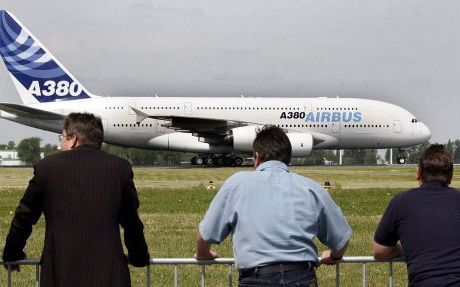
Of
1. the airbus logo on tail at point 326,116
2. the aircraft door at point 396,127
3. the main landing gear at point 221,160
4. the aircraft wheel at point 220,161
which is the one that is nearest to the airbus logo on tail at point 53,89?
the main landing gear at point 221,160

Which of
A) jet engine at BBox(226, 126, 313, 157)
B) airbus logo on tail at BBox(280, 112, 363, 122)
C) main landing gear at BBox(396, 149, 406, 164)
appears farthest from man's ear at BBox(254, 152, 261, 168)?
main landing gear at BBox(396, 149, 406, 164)

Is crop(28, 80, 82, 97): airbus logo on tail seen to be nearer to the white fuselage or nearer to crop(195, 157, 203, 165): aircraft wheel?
the white fuselage

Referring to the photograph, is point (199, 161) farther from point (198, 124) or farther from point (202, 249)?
point (202, 249)

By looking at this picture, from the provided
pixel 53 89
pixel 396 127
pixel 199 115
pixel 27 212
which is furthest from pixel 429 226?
pixel 53 89

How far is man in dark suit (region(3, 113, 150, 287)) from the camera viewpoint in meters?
4.92

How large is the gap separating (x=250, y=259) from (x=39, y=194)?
1.30 metres

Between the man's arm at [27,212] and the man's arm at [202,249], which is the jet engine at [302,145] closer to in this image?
the man's arm at [202,249]

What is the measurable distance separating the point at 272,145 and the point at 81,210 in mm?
1178

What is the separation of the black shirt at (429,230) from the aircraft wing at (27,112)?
133 feet

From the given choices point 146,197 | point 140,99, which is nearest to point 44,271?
point 146,197

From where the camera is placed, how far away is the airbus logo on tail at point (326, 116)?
46.8 m

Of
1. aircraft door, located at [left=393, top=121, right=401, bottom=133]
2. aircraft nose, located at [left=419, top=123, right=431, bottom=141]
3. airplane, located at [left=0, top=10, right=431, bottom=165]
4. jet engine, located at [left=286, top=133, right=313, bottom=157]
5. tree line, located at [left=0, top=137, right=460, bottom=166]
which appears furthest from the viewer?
tree line, located at [left=0, top=137, right=460, bottom=166]

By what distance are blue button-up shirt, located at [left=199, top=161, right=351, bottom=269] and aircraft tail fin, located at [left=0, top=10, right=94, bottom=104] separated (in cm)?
4422

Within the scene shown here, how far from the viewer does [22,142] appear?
292ft
